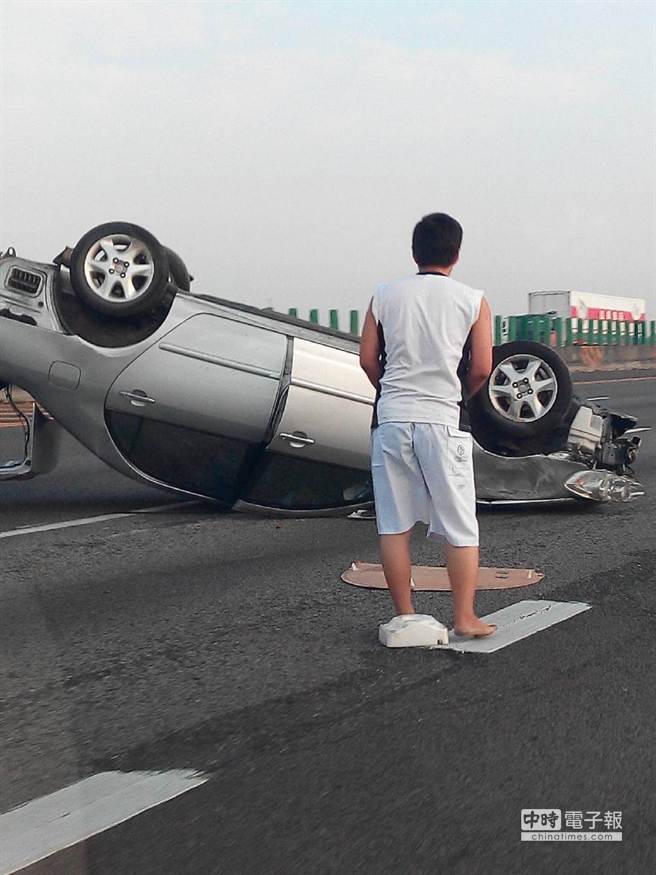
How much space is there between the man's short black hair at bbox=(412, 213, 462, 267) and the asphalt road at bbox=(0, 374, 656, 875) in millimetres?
1499

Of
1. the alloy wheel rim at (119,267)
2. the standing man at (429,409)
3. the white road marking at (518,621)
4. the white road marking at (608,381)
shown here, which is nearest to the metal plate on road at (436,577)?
the white road marking at (518,621)

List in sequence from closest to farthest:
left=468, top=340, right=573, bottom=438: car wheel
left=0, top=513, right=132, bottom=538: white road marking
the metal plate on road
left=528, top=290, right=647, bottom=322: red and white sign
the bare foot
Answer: the bare foot
the metal plate on road
left=0, top=513, right=132, bottom=538: white road marking
left=468, top=340, right=573, bottom=438: car wheel
left=528, top=290, right=647, bottom=322: red and white sign

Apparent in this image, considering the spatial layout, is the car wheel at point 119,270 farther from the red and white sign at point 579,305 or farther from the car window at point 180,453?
the red and white sign at point 579,305

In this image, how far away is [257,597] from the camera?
19.9ft

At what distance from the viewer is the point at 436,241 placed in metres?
5.04

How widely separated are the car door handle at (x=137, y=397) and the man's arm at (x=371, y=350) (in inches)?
119

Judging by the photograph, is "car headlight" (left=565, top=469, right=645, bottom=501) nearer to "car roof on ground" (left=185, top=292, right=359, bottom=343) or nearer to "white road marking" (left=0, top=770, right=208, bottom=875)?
"car roof on ground" (left=185, top=292, right=359, bottom=343)

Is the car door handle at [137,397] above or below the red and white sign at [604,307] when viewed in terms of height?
below

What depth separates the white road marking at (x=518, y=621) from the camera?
503cm

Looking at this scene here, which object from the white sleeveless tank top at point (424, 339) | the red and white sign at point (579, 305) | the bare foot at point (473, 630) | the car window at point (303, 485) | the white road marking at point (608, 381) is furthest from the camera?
the red and white sign at point (579, 305)

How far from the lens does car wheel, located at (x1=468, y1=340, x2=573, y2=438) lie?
8578mm

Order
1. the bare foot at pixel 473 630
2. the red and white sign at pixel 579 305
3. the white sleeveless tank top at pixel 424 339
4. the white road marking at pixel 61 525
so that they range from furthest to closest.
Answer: the red and white sign at pixel 579 305 < the white road marking at pixel 61 525 < the bare foot at pixel 473 630 < the white sleeveless tank top at pixel 424 339

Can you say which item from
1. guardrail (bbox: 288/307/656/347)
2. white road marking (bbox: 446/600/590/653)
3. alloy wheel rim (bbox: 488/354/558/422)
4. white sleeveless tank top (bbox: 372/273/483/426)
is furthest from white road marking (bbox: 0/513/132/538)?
guardrail (bbox: 288/307/656/347)

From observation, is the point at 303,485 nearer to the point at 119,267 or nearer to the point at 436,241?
the point at 119,267
